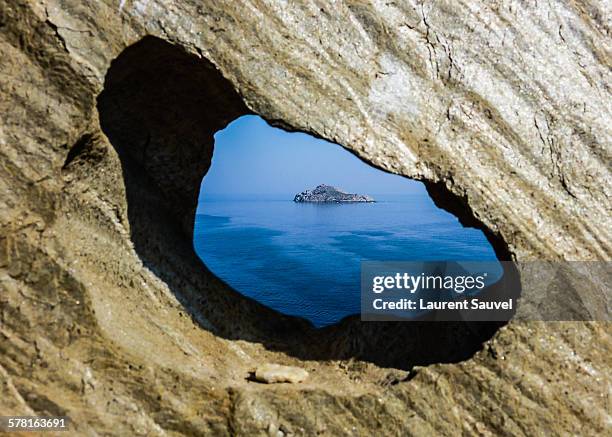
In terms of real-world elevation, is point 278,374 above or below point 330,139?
below

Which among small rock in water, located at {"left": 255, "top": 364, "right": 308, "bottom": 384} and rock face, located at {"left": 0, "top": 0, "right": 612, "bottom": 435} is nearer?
rock face, located at {"left": 0, "top": 0, "right": 612, "bottom": 435}

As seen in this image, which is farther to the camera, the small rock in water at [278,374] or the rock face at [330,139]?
the small rock in water at [278,374]

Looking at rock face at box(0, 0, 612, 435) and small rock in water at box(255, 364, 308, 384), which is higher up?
rock face at box(0, 0, 612, 435)

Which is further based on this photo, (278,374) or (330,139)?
(278,374)

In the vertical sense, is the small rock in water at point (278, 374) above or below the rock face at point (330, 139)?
below

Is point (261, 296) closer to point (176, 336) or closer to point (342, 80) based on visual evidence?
point (176, 336)
